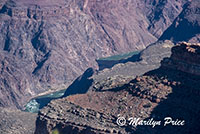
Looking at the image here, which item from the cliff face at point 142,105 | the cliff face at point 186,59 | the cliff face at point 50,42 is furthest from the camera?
the cliff face at point 50,42

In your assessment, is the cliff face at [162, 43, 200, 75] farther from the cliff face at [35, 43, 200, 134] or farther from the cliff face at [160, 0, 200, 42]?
the cliff face at [160, 0, 200, 42]

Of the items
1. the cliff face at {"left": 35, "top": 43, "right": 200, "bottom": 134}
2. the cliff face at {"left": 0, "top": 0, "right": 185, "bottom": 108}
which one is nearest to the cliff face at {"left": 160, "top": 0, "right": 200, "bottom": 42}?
the cliff face at {"left": 0, "top": 0, "right": 185, "bottom": 108}

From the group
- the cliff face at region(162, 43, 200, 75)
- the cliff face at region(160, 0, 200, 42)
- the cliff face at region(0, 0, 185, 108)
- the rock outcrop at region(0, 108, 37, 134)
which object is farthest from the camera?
the cliff face at region(160, 0, 200, 42)

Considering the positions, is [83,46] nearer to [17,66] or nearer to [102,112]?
[17,66]

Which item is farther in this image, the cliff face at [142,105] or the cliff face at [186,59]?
the cliff face at [186,59]

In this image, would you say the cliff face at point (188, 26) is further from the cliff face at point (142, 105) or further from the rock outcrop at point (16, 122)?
the cliff face at point (142, 105)

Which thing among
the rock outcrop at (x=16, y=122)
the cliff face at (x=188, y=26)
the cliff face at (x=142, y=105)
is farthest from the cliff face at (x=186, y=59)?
the cliff face at (x=188, y=26)
